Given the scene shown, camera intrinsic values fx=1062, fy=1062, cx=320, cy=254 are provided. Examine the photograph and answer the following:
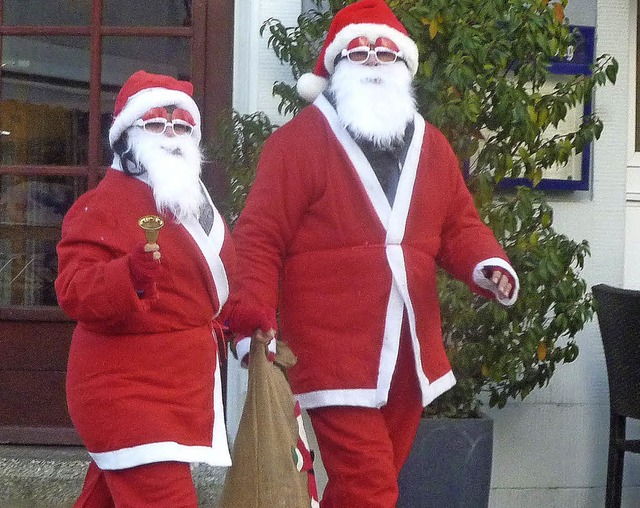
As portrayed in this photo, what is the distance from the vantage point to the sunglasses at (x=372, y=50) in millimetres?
3113

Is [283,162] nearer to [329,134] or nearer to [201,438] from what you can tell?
[329,134]

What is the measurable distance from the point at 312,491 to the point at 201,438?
0.43m

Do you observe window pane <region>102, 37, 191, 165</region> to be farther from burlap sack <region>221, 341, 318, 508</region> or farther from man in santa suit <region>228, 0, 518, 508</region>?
burlap sack <region>221, 341, 318, 508</region>

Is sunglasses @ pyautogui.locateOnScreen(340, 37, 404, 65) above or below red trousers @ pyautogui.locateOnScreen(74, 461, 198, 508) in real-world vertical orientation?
above

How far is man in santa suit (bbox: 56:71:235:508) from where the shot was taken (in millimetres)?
2582

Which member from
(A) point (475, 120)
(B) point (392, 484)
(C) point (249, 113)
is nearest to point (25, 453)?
(C) point (249, 113)

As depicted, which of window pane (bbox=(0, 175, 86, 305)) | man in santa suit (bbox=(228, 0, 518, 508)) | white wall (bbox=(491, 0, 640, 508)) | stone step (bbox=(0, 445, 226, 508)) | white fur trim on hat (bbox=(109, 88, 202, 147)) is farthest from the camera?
Answer: window pane (bbox=(0, 175, 86, 305))

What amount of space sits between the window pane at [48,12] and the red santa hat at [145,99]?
1.61m

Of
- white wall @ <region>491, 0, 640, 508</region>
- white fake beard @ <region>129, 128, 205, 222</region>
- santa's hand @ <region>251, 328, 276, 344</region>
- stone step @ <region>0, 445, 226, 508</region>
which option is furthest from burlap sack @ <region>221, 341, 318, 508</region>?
white wall @ <region>491, 0, 640, 508</region>

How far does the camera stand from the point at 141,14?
4418mm

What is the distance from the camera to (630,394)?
12.7ft

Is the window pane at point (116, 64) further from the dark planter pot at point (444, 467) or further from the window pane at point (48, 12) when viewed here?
the dark planter pot at point (444, 467)

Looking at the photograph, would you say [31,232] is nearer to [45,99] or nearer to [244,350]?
[45,99]

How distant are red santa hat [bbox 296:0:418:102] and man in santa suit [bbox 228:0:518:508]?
5 centimetres
